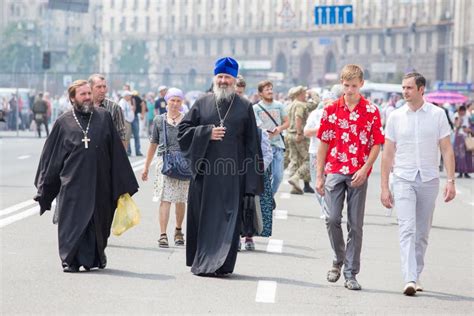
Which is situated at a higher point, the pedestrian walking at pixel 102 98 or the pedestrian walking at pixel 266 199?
the pedestrian walking at pixel 102 98

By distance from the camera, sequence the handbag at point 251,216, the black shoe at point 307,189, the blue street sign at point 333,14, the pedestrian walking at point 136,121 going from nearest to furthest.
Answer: the handbag at point 251,216 < the black shoe at point 307,189 < the pedestrian walking at point 136,121 < the blue street sign at point 333,14

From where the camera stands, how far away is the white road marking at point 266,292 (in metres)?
9.84

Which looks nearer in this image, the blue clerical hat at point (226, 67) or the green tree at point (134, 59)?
the blue clerical hat at point (226, 67)

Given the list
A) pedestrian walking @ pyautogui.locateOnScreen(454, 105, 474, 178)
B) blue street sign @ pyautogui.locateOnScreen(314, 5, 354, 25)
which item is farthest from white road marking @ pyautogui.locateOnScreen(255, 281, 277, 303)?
blue street sign @ pyautogui.locateOnScreen(314, 5, 354, 25)

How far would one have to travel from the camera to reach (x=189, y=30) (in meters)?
162

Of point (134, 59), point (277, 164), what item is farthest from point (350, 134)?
point (134, 59)

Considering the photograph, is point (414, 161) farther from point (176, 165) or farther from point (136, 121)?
point (136, 121)

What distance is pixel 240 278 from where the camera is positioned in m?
11.1

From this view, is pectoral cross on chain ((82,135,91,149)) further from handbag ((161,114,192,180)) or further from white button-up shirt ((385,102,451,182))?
white button-up shirt ((385,102,451,182))

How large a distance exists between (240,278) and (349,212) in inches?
40.8

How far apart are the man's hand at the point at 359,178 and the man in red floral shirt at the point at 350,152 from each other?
0.06ft

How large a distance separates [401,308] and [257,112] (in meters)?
7.55

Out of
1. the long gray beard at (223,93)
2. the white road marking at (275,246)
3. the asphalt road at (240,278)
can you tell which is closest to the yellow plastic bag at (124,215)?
the asphalt road at (240,278)

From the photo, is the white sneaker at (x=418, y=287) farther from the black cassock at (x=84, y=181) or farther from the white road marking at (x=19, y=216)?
the white road marking at (x=19, y=216)
